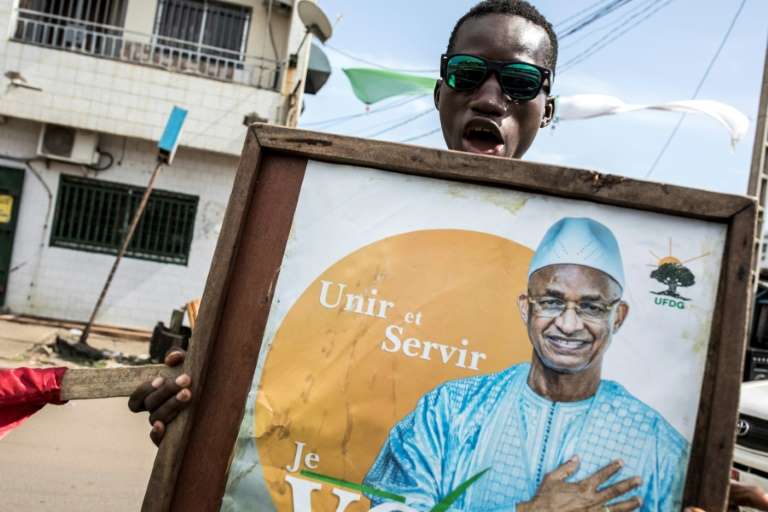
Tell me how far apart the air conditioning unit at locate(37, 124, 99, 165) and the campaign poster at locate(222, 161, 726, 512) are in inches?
450

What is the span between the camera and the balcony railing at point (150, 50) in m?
12.3

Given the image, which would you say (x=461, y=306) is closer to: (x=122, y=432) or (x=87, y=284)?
(x=122, y=432)

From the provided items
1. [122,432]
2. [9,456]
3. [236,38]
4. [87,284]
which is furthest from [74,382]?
[236,38]

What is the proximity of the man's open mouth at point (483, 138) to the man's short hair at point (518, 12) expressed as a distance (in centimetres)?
29

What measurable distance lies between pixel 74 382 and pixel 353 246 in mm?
694

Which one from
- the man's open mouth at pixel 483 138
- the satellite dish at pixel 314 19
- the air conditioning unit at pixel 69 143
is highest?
the satellite dish at pixel 314 19

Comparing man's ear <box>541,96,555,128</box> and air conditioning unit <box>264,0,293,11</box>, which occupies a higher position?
air conditioning unit <box>264,0,293,11</box>

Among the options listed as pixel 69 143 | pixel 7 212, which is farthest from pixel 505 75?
pixel 7 212

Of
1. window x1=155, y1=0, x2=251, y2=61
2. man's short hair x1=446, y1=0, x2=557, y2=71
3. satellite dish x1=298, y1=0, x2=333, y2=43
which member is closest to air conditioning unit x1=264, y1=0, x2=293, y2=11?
window x1=155, y1=0, x2=251, y2=61

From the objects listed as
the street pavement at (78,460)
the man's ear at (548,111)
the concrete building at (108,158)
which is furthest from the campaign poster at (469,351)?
the concrete building at (108,158)

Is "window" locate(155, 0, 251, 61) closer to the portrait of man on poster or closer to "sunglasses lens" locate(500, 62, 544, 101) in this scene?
"sunglasses lens" locate(500, 62, 544, 101)

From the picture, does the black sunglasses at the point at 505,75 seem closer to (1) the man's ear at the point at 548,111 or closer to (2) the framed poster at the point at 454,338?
(1) the man's ear at the point at 548,111

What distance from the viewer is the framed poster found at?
1.39 meters

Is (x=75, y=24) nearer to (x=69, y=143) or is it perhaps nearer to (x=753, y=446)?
(x=69, y=143)
